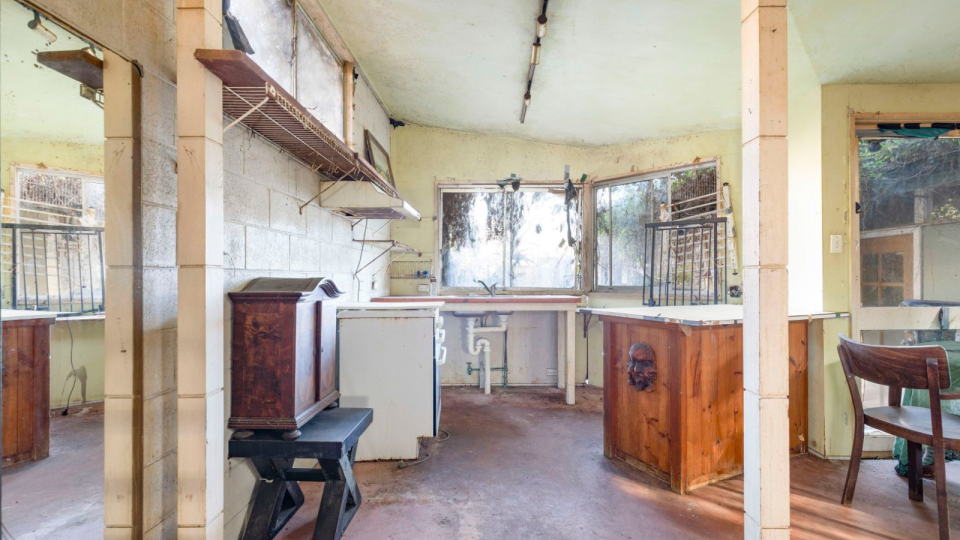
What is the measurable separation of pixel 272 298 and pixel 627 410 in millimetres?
2019

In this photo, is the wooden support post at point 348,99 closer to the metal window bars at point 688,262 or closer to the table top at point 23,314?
the table top at point 23,314

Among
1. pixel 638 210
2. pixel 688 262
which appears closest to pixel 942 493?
pixel 688 262

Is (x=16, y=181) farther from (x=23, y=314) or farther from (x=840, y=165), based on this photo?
(x=840, y=165)

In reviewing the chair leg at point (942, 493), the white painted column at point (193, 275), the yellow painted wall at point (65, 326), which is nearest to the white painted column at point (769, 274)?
the chair leg at point (942, 493)

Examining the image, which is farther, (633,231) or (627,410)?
(633,231)

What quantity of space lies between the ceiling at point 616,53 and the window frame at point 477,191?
78cm

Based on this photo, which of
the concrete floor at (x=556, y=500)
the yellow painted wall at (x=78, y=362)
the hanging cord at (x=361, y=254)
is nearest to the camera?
the yellow painted wall at (x=78, y=362)

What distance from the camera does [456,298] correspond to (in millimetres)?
3688

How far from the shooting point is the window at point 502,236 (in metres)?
4.36

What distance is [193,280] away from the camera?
1.18m

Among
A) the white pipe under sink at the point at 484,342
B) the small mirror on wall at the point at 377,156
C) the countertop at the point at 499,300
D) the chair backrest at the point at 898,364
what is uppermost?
the small mirror on wall at the point at 377,156

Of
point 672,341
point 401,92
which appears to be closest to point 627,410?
point 672,341

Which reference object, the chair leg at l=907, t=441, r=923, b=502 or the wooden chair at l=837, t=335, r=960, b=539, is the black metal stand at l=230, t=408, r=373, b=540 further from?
the chair leg at l=907, t=441, r=923, b=502

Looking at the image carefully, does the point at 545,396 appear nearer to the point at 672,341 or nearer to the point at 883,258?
the point at 672,341
